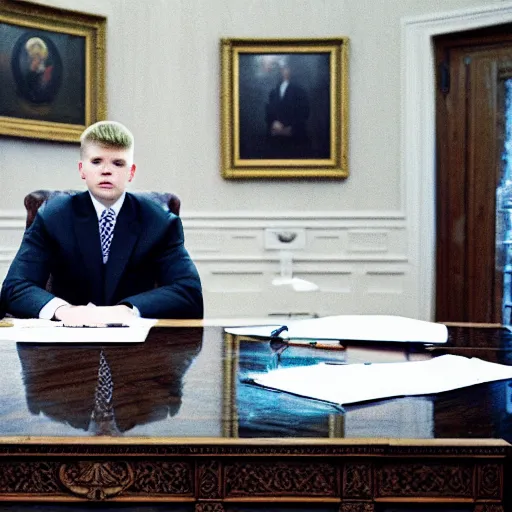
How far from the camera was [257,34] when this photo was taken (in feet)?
14.8

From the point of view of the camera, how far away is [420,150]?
176 inches

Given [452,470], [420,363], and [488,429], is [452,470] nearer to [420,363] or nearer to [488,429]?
[488,429]

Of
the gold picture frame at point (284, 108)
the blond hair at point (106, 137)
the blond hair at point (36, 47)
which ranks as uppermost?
the blond hair at point (36, 47)

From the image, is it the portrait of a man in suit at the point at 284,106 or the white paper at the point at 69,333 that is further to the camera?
the portrait of a man in suit at the point at 284,106

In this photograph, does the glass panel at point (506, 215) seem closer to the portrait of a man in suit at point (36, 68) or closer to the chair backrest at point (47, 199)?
the chair backrest at point (47, 199)

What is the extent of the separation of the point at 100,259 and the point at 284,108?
8.22ft

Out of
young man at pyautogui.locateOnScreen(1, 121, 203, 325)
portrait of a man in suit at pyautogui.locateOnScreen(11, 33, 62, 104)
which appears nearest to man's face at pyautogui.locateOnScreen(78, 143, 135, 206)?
young man at pyautogui.locateOnScreen(1, 121, 203, 325)

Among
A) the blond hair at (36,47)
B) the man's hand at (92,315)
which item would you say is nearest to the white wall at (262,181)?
the blond hair at (36,47)

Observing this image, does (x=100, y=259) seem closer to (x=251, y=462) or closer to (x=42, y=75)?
(x=251, y=462)

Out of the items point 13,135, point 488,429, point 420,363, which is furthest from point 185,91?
point 488,429

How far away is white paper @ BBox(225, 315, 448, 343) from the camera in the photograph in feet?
5.40

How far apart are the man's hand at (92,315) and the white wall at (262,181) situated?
2599 mm

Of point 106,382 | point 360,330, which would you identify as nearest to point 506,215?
point 360,330

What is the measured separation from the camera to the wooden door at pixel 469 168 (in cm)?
437
